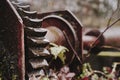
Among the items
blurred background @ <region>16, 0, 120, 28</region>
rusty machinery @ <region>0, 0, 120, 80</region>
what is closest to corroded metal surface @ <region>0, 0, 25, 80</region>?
rusty machinery @ <region>0, 0, 120, 80</region>

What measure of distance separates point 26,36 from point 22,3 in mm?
257

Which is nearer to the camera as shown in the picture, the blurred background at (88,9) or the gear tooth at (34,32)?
the gear tooth at (34,32)

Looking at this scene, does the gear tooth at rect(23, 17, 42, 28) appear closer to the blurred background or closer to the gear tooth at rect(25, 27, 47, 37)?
the gear tooth at rect(25, 27, 47, 37)

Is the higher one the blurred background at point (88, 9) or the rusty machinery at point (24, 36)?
the rusty machinery at point (24, 36)

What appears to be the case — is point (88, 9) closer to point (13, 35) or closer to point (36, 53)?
point (36, 53)

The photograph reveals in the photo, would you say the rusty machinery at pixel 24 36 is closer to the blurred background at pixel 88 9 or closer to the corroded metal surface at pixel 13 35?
the corroded metal surface at pixel 13 35

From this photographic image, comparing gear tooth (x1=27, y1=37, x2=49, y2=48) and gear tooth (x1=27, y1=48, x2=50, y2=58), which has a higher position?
gear tooth (x1=27, y1=37, x2=49, y2=48)

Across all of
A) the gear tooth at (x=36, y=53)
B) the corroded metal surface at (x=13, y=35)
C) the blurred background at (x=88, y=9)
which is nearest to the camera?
the corroded metal surface at (x=13, y=35)

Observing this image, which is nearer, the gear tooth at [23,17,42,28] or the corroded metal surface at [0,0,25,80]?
the corroded metal surface at [0,0,25,80]

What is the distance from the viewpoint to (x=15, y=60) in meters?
2.58

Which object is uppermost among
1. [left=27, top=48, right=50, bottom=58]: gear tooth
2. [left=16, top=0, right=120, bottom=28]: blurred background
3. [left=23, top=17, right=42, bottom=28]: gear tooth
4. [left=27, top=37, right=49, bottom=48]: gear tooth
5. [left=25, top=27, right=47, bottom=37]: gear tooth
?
[left=23, top=17, right=42, bottom=28]: gear tooth

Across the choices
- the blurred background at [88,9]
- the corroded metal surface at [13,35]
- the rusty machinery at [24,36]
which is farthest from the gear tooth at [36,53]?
the blurred background at [88,9]

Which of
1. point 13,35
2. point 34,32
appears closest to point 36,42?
point 34,32

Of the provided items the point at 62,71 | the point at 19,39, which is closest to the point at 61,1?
the point at 62,71
